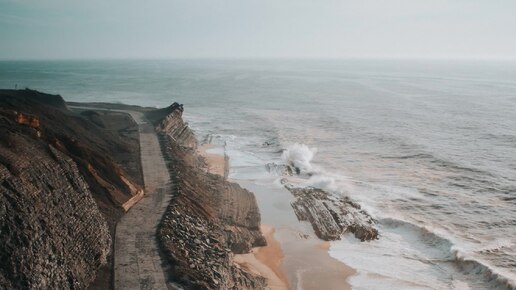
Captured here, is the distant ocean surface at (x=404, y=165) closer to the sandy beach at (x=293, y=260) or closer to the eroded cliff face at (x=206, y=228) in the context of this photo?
the sandy beach at (x=293, y=260)

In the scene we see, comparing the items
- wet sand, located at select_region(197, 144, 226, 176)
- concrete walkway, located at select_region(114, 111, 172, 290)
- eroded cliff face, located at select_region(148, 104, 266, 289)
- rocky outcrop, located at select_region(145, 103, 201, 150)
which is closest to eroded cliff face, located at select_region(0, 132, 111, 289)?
concrete walkway, located at select_region(114, 111, 172, 290)

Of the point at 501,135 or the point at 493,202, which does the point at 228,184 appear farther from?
the point at 501,135

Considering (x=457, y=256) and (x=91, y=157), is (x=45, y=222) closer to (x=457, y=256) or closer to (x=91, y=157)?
(x=91, y=157)

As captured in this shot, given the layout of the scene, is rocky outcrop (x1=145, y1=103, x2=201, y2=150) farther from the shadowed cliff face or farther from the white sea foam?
the shadowed cliff face

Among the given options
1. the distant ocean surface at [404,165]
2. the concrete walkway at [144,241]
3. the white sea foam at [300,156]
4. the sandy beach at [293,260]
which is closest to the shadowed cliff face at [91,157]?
the concrete walkway at [144,241]

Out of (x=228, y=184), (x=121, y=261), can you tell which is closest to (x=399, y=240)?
(x=228, y=184)

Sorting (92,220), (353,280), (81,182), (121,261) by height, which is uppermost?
(81,182)

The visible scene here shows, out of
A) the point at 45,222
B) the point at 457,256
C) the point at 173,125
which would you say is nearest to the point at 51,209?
the point at 45,222
